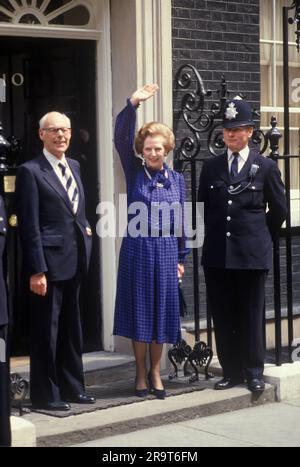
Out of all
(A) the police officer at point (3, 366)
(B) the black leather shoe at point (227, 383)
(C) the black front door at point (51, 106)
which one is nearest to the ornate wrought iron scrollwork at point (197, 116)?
(C) the black front door at point (51, 106)

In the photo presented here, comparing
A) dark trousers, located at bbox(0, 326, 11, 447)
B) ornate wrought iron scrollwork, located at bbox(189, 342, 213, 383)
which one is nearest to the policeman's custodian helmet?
ornate wrought iron scrollwork, located at bbox(189, 342, 213, 383)

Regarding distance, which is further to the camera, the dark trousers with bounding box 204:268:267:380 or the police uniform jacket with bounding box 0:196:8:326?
the dark trousers with bounding box 204:268:267:380

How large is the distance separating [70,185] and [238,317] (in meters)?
1.63

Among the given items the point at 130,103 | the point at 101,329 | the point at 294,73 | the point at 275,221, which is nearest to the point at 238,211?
the point at 275,221

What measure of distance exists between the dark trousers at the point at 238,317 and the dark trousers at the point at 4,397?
2.03 meters

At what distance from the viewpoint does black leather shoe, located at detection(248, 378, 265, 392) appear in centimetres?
756

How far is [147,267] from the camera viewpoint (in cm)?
725

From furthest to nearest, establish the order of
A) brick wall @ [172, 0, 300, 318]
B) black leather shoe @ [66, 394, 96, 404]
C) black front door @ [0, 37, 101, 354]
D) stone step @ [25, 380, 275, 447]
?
brick wall @ [172, 0, 300, 318] < black front door @ [0, 37, 101, 354] < black leather shoe @ [66, 394, 96, 404] < stone step @ [25, 380, 275, 447]

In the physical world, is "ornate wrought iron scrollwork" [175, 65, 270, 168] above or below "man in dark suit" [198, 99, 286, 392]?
above

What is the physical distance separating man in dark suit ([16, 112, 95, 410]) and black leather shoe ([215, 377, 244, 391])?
1.03m

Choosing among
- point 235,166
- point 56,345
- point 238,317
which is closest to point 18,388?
point 56,345

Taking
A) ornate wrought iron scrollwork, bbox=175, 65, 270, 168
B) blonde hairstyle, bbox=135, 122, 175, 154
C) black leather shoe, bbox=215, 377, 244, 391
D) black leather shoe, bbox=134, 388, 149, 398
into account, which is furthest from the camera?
ornate wrought iron scrollwork, bbox=175, 65, 270, 168

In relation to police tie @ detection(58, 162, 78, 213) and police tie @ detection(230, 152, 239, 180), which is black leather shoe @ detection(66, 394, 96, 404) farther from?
police tie @ detection(230, 152, 239, 180)

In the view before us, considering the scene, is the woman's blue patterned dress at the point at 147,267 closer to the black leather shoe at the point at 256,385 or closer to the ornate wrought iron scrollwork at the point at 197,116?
the black leather shoe at the point at 256,385
